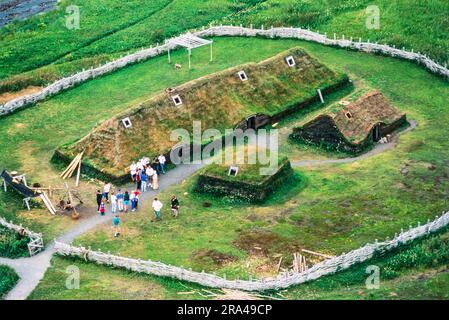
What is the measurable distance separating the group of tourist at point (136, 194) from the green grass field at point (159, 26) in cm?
1948

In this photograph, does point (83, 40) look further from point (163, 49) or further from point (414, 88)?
point (414, 88)

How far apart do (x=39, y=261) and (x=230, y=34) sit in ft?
125

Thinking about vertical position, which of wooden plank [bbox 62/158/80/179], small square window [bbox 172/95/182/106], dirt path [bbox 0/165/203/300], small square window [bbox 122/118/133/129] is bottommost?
dirt path [bbox 0/165/203/300]

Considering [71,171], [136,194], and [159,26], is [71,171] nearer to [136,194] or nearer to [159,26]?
[136,194]

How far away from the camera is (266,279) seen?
49.2 m

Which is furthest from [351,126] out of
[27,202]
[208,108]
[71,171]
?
[27,202]

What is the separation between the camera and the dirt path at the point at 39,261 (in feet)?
162

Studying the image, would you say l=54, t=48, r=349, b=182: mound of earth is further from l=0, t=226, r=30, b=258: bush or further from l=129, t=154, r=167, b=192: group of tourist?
l=0, t=226, r=30, b=258: bush

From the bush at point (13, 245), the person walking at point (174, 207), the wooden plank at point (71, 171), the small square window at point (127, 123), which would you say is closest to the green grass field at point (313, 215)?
the person walking at point (174, 207)

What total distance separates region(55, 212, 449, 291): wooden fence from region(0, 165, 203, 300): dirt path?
119 centimetres

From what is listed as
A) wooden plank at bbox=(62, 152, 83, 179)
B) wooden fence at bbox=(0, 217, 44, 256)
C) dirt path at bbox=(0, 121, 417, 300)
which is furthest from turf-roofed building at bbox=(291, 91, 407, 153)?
wooden fence at bbox=(0, 217, 44, 256)

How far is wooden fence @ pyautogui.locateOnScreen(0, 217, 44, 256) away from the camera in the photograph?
53031 mm

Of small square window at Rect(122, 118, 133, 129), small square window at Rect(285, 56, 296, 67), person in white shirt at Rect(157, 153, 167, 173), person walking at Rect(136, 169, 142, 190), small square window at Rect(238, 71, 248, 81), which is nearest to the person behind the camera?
person walking at Rect(136, 169, 142, 190)
